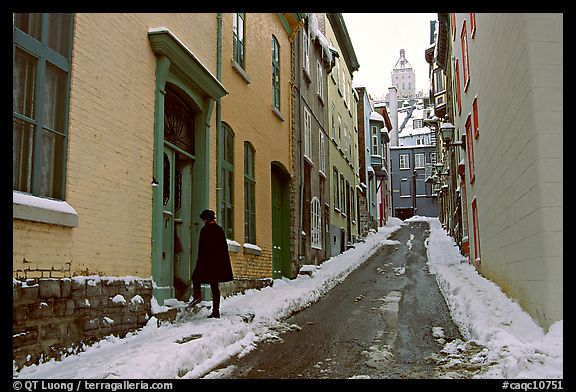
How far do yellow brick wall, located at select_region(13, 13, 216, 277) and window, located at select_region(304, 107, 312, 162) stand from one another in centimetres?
1006

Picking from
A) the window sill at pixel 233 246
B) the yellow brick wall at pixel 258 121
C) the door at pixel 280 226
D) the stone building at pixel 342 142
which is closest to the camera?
the window sill at pixel 233 246

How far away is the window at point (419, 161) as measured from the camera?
202ft

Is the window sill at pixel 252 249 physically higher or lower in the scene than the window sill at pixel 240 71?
lower

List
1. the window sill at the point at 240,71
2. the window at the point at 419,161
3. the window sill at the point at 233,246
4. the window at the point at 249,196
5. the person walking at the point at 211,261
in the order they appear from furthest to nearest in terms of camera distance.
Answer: the window at the point at 419,161, the window at the point at 249,196, the window sill at the point at 240,71, the window sill at the point at 233,246, the person walking at the point at 211,261

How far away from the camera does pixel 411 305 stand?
10.6 m

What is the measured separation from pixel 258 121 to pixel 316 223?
272 inches

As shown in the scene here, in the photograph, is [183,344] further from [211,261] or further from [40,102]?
[40,102]

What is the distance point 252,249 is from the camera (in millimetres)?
12125

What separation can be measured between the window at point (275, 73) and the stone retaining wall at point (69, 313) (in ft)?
28.6

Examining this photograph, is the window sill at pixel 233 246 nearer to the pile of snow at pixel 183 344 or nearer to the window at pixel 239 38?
the pile of snow at pixel 183 344

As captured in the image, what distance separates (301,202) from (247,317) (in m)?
8.82

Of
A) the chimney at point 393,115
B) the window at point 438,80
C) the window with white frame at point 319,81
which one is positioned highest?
the chimney at point 393,115

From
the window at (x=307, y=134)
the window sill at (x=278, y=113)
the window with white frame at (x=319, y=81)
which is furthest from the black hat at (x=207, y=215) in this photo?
the window with white frame at (x=319, y=81)

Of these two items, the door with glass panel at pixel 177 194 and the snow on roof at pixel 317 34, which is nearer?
the door with glass panel at pixel 177 194
